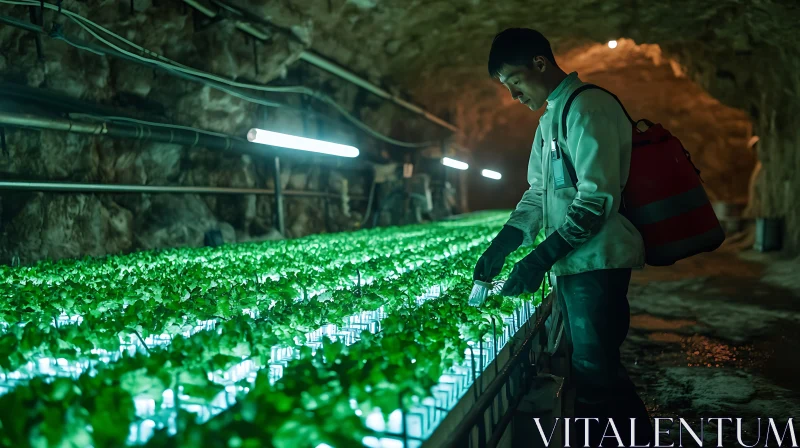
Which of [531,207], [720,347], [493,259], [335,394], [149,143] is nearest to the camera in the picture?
[335,394]

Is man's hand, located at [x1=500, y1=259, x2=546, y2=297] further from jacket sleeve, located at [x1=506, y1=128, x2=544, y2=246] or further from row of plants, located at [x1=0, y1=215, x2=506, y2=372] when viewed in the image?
row of plants, located at [x1=0, y1=215, x2=506, y2=372]

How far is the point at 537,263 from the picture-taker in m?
3.14

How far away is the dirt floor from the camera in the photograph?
4.82 meters

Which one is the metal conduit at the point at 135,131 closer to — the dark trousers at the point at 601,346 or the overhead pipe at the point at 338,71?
the overhead pipe at the point at 338,71

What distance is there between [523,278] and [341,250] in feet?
15.4

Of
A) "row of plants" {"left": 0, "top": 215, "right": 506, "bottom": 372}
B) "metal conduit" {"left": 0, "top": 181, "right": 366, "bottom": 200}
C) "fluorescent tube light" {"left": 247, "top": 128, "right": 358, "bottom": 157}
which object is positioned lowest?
"row of plants" {"left": 0, "top": 215, "right": 506, "bottom": 372}

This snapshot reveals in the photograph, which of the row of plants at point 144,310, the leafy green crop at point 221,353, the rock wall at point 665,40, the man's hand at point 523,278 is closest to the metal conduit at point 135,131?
the leafy green crop at point 221,353

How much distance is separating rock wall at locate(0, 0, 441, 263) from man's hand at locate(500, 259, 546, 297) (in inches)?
233

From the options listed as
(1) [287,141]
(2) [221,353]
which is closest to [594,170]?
(2) [221,353]

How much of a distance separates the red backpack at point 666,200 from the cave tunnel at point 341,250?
0.03 meters

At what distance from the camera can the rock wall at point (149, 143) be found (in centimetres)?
678

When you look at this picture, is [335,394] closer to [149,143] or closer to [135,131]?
[135,131]

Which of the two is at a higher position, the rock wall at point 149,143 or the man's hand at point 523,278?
the rock wall at point 149,143

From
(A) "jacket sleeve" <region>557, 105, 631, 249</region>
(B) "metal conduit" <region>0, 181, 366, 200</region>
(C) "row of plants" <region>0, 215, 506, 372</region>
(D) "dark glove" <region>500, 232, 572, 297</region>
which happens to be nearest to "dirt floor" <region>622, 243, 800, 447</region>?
(D) "dark glove" <region>500, 232, 572, 297</region>
